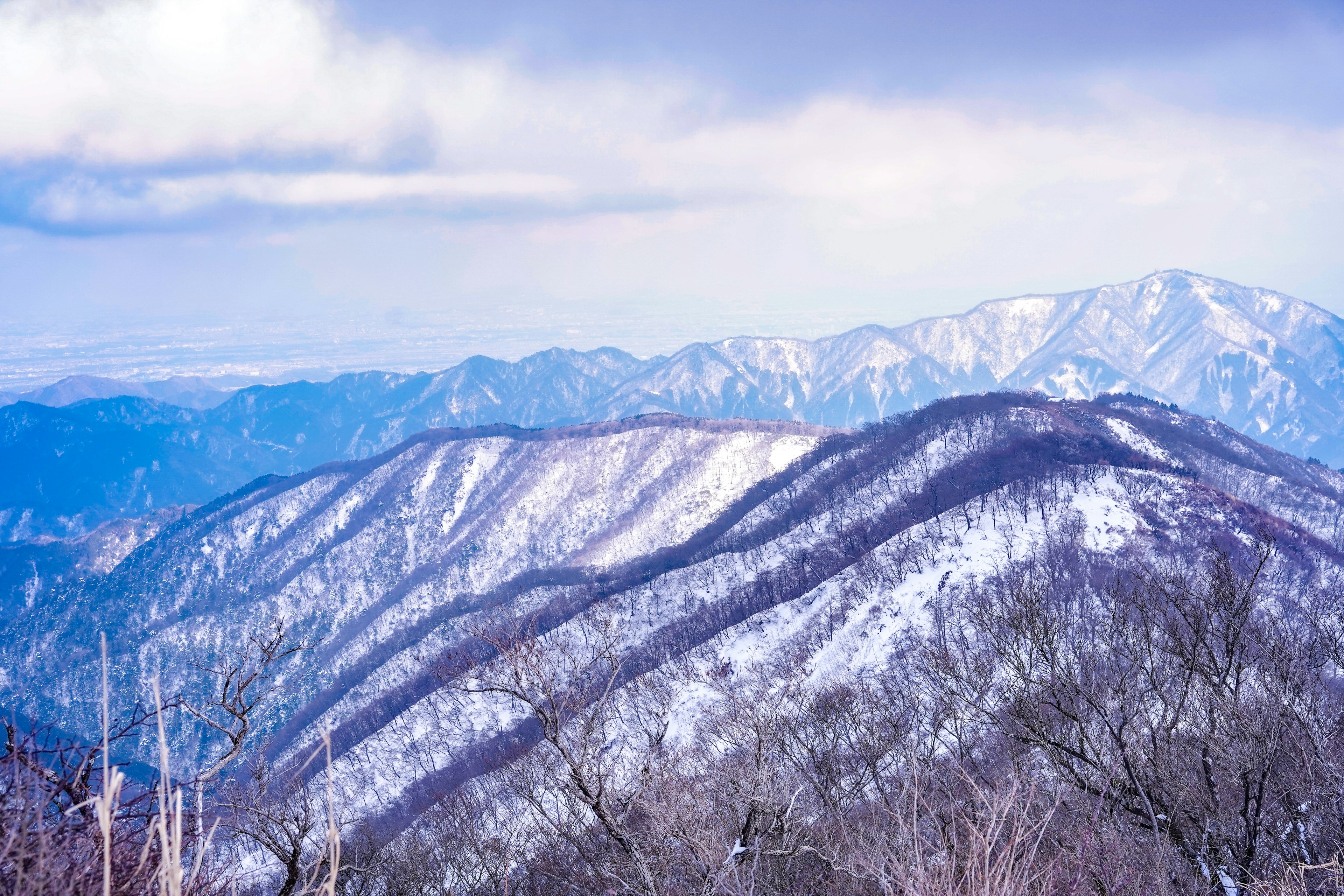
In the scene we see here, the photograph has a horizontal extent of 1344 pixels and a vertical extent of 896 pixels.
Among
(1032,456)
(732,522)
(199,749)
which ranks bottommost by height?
(199,749)

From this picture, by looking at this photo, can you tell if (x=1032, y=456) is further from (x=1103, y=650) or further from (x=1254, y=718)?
(x=1254, y=718)

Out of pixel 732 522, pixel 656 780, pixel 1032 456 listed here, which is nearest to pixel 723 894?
pixel 656 780

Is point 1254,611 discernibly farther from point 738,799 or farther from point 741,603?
point 741,603

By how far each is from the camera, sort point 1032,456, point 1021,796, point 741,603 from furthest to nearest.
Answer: point 1032,456 < point 741,603 < point 1021,796

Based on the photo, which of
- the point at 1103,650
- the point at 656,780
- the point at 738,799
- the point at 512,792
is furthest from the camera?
the point at 512,792

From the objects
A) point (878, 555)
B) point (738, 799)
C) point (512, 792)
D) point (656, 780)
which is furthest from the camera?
point (878, 555)

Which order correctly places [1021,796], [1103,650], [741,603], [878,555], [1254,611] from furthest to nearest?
[741,603]
[878,555]
[1254,611]
[1103,650]
[1021,796]

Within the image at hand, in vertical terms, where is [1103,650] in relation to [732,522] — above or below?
above

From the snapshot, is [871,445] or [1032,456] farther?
[871,445]

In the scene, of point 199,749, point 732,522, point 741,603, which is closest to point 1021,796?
point 741,603
